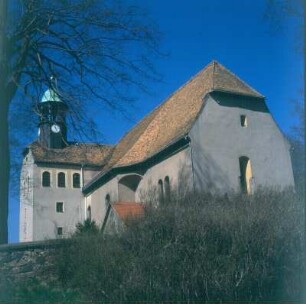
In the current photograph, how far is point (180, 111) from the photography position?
2842cm

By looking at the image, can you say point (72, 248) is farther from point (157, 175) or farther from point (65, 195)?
point (65, 195)

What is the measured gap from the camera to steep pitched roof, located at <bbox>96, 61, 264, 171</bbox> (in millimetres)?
26344

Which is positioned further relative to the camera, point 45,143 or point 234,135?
point 45,143

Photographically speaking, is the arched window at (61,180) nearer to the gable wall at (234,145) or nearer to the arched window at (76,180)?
the arched window at (76,180)

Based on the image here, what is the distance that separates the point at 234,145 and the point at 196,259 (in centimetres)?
1582

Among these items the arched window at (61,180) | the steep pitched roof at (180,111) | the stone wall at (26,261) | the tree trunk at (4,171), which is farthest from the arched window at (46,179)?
the stone wall at (26,261)

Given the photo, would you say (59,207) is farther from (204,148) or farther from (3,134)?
(3,134)

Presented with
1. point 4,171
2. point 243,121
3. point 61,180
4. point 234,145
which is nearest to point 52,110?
point 4,171

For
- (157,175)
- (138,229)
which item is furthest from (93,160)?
(138,229)

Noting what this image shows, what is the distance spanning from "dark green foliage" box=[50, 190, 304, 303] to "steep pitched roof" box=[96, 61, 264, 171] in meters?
13.7

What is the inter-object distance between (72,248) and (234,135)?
15292 mm

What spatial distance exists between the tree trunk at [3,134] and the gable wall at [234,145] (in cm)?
1232

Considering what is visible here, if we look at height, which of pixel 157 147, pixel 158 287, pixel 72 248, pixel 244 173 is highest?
pixel 157 147

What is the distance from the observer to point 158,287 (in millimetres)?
10344
